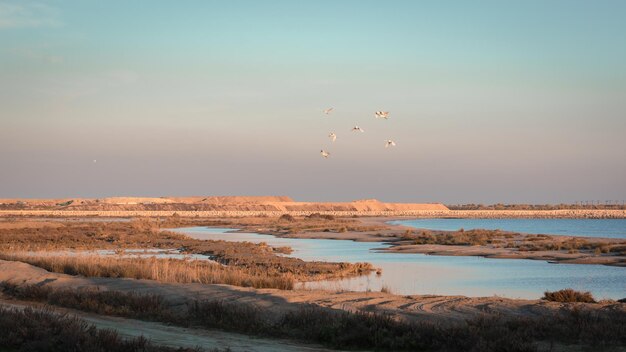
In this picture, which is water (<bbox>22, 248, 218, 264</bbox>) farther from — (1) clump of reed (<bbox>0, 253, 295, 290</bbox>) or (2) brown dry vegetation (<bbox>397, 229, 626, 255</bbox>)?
(2) brown dry vegetation (<bbox>397, 229, 626, 255</bbox>)

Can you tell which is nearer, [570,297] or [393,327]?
[393,327]

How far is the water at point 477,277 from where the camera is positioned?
24.6m

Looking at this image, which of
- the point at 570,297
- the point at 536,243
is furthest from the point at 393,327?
the point at 536,243

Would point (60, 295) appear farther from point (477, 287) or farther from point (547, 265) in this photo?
point (547, 265)

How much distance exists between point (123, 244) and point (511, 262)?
2504cm

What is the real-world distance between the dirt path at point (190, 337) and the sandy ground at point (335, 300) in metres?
1.99

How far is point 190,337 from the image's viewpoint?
44.4 ft

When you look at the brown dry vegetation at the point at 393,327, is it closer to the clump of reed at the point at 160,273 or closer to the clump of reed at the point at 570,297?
the clump of reed at the point at 570,297

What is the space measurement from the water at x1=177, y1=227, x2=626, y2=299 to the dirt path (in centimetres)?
1011

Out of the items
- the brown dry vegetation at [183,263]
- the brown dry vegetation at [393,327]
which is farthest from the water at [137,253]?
the brown dry vegetation at [393,327]

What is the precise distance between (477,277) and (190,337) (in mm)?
18003

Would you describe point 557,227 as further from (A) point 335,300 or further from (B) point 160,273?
(A) point 335,300

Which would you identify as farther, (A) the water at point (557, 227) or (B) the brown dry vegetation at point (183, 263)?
(A) the water at point (557, 227)

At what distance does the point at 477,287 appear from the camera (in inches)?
1001
